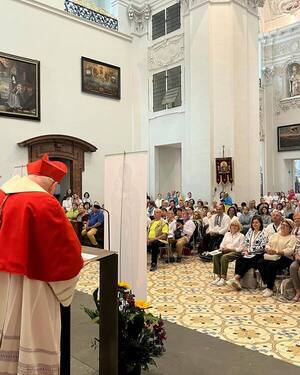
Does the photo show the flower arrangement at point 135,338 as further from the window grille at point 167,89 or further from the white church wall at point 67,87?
the window grille at point 167,89

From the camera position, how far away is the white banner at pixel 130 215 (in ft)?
12.1


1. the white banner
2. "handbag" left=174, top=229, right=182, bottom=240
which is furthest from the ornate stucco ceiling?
the white banner

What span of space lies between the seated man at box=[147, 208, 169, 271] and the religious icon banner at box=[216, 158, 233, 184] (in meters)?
5.98

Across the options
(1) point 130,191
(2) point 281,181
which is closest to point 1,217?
(1) point 130,191

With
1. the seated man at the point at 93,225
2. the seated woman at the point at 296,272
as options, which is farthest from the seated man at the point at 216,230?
the seated woman at the point at 296,272

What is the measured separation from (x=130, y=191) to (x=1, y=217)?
1.79m

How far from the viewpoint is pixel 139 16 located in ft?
54.6

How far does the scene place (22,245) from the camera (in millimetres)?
1966

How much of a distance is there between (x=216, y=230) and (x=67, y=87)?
9.29 meters

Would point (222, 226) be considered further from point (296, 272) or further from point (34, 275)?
point (34, 275)

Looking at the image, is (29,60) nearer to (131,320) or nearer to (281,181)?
(131,320)

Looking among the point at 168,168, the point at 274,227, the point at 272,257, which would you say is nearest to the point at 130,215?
the point at 272,257

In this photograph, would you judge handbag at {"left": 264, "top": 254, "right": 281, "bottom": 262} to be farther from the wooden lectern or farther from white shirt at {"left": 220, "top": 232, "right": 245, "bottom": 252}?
the wooden lectern

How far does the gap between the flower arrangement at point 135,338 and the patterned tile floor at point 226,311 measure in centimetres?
131
